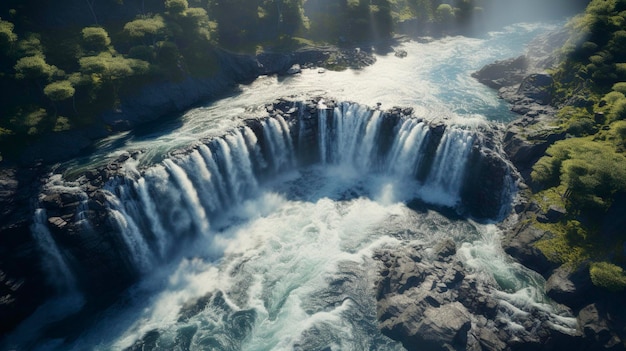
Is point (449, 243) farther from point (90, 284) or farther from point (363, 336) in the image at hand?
point (90, 284)

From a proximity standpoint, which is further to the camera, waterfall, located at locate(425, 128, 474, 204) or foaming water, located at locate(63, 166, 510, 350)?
waterfall, located at locate(425, 128, 474, 204)

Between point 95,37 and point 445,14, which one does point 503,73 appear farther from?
point 95,37

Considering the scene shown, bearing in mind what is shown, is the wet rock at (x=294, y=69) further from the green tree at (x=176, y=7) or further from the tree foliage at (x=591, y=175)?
the tree foliage at (x=591, y=175)

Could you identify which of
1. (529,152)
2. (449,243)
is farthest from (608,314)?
(529,152)

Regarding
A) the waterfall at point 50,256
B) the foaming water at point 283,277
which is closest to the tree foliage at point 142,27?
the foaming water at point 283,277

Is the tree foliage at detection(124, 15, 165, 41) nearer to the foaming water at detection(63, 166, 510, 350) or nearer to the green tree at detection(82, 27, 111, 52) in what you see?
the green tree at detection(82, 27, 111, 52)

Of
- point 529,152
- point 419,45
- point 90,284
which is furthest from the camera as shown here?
point 419,45

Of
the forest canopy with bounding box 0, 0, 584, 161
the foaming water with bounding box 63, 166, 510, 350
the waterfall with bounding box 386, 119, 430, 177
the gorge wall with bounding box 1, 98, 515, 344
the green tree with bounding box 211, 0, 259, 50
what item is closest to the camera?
the foaming water with bounding box 63, 166, 510, 350

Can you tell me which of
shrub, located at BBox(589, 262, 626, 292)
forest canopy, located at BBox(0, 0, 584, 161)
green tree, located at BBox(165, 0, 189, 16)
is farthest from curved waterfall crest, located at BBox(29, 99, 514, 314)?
green tree, located at BBox(165, 0, 189, 16)
